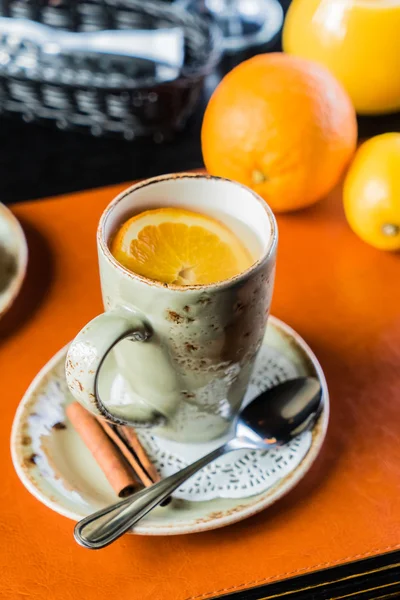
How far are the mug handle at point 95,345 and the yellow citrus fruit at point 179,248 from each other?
0.04 m

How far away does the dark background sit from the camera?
0.86 m

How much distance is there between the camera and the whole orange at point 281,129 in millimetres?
673

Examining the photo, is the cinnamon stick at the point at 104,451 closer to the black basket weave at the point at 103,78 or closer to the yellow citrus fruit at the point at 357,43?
the black basket weave at the point at 103,78

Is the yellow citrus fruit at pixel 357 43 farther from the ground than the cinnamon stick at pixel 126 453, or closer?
farther from the ground

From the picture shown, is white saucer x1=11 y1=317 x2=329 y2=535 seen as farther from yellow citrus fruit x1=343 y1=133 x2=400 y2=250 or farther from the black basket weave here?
the black basket weave

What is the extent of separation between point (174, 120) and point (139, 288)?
21.8 inches

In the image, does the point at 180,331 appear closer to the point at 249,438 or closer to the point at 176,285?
the point at 176,285

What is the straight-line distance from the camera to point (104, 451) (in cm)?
50

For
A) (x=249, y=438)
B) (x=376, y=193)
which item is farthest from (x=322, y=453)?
(x=376, y=193)

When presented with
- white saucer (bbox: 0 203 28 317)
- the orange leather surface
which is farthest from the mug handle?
white saucer (bbox: 0 203 28 317)

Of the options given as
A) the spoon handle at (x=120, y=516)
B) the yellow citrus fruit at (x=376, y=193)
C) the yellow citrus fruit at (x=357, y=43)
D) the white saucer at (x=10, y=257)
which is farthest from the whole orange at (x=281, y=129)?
the spoon handle at (x=120, y=516)

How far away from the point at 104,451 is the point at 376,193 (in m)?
0.41

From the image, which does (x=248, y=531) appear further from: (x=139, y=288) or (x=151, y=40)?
(x=151, y=40)

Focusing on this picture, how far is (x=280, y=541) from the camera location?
472mm
